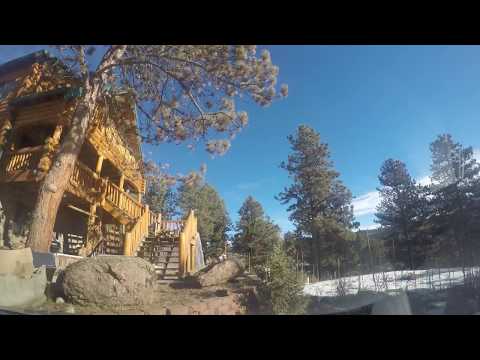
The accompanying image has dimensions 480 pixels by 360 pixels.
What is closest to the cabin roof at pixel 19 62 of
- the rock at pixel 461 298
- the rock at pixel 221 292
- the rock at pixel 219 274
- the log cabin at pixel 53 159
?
the log cabin at pixel 53 159

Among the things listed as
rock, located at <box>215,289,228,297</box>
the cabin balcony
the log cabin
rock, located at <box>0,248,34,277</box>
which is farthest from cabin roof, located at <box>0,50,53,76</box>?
rock, located at <box>215,289,228,297</box>

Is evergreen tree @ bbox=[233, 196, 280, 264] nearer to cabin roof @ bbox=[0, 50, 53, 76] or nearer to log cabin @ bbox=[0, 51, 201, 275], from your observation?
log cabin @ bbox=[0, 51, 201, 275]

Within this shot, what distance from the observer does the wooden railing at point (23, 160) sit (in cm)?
693

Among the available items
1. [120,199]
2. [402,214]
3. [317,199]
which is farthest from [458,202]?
[120,199]

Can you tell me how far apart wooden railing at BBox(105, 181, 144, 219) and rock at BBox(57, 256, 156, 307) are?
493 cm

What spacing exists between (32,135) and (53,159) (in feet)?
14.0

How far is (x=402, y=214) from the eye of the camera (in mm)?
17312
